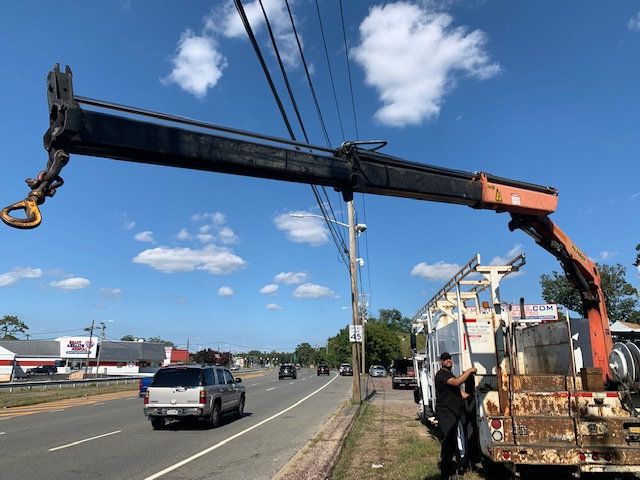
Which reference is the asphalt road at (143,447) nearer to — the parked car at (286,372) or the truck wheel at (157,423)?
the truck wheel at (157,423)

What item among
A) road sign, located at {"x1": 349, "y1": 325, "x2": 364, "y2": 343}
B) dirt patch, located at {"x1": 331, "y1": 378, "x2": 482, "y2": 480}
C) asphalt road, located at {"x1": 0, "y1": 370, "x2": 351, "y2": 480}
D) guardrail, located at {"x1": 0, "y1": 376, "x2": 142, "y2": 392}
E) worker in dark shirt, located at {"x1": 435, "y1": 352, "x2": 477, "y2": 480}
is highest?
road sign, located at {"x1": 349, "y1": 325, "x2": 364, "y2": 343}

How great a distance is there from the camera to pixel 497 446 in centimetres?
687

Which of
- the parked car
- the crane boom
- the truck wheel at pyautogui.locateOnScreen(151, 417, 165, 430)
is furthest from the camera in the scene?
the parked car

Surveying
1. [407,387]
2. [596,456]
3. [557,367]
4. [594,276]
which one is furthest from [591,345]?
[407,387]

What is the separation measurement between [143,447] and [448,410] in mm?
7246

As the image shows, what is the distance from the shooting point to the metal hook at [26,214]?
4.81 m

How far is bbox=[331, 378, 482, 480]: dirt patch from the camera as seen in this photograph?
8.11m

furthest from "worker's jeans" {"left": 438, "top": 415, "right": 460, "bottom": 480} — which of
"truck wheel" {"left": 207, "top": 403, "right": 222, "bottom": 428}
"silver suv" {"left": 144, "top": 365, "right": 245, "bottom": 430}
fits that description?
"truck wheel" {"left": 207, "top": 403, "right": 222, "bottom": 428}

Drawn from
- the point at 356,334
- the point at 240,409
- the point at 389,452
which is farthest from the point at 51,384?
the point at 389,452

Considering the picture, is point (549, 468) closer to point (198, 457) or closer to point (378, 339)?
point (198, 457)

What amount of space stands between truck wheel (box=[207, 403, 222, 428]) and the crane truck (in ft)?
31.5

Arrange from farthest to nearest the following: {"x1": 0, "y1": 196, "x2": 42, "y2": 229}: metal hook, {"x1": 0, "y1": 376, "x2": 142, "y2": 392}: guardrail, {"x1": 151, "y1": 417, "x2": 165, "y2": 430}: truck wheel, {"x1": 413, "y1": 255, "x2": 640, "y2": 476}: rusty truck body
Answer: {"x1": 0, "y1": 376, "x2": 142, "y2": 392}: guardrail, {"x1": 151, "y1": 417, "x2": 165, "y2": 430}: truck wheel, {"x1": 413, "y1": 255, "x2": 640, "y2": 476}: rusty truck body, {"x1": 0, "y1": 196, "x2": 42, "y2": 229}: metal hook

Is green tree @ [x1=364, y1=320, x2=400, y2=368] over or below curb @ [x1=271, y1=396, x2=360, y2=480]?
over

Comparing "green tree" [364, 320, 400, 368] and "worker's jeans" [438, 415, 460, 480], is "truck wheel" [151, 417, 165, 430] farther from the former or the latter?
"green tree" [364, 320, 400, 368]
